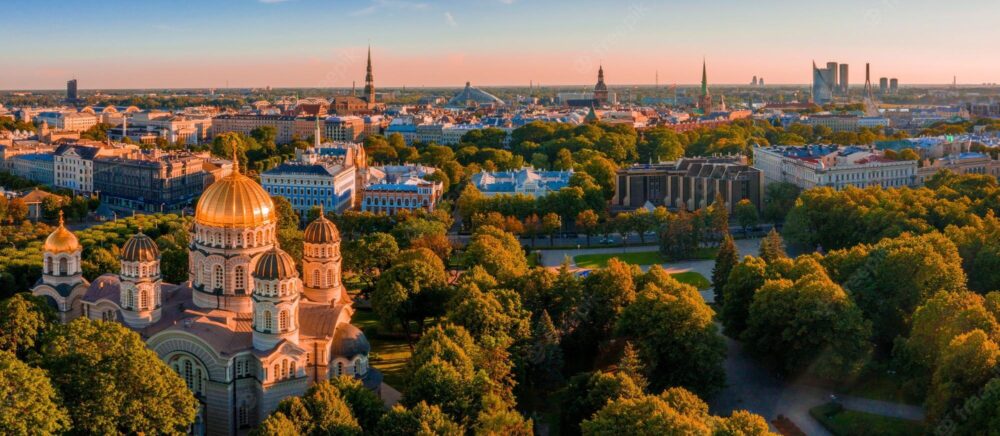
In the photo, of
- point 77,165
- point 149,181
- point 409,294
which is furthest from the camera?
point 77,165

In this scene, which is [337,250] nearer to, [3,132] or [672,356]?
[672,356]

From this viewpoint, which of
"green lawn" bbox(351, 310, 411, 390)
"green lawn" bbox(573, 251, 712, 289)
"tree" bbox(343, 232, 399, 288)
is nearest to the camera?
"green lawn" bbox(351, 310, 411, 390)

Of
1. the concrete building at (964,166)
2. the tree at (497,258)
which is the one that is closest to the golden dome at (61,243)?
the tree at (497,258)

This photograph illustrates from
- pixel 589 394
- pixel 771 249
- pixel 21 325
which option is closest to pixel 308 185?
pixel 771 249

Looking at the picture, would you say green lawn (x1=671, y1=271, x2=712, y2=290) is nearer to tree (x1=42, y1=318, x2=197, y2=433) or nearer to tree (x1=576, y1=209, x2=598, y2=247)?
tree (x1=576, y1=209, x2=598, y2=247)

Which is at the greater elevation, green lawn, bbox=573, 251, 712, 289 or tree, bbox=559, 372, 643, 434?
green lawn, bbox=573, 251, 712, 289

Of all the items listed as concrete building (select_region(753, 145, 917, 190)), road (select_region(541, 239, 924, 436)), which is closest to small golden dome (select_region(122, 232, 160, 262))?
road (select_region(541, 239, 924, 436))

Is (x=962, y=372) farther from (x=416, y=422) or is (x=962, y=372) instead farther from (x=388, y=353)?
(x=388, y=353)
